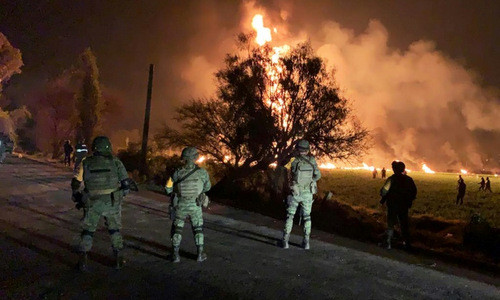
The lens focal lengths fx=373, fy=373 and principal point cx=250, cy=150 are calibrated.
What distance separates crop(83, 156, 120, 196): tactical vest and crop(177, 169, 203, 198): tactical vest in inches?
39.8

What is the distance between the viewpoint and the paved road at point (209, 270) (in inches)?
189

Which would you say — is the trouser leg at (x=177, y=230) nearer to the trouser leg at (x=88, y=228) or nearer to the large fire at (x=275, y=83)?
the trouser leg at (x=88, y=228)

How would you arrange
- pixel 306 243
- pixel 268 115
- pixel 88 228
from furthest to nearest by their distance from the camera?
pixel 268 115 < pixel 306 243 < pixel 88 228

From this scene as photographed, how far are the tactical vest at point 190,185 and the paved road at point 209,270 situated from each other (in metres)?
1.10

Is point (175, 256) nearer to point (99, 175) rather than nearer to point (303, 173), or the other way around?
point (99, 175)

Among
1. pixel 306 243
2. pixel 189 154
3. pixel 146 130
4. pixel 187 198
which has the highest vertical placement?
pixel 146 130

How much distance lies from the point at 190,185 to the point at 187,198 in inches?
8.4

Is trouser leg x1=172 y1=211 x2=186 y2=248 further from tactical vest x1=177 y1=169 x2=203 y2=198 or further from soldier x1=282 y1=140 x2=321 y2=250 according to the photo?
soldier x1=282 y1=140 x2=321 y2=250

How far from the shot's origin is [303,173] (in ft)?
24.4

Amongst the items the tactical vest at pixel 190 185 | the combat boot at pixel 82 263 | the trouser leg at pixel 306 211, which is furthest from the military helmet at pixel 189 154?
the trouser leg at pixel 306 211

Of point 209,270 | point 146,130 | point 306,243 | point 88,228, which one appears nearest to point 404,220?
point 306,243

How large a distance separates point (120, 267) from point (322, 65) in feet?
48.9

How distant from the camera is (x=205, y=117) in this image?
60.5ft

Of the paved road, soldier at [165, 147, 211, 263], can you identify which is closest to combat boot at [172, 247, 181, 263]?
soldier at [165, 147, 211, 263]
